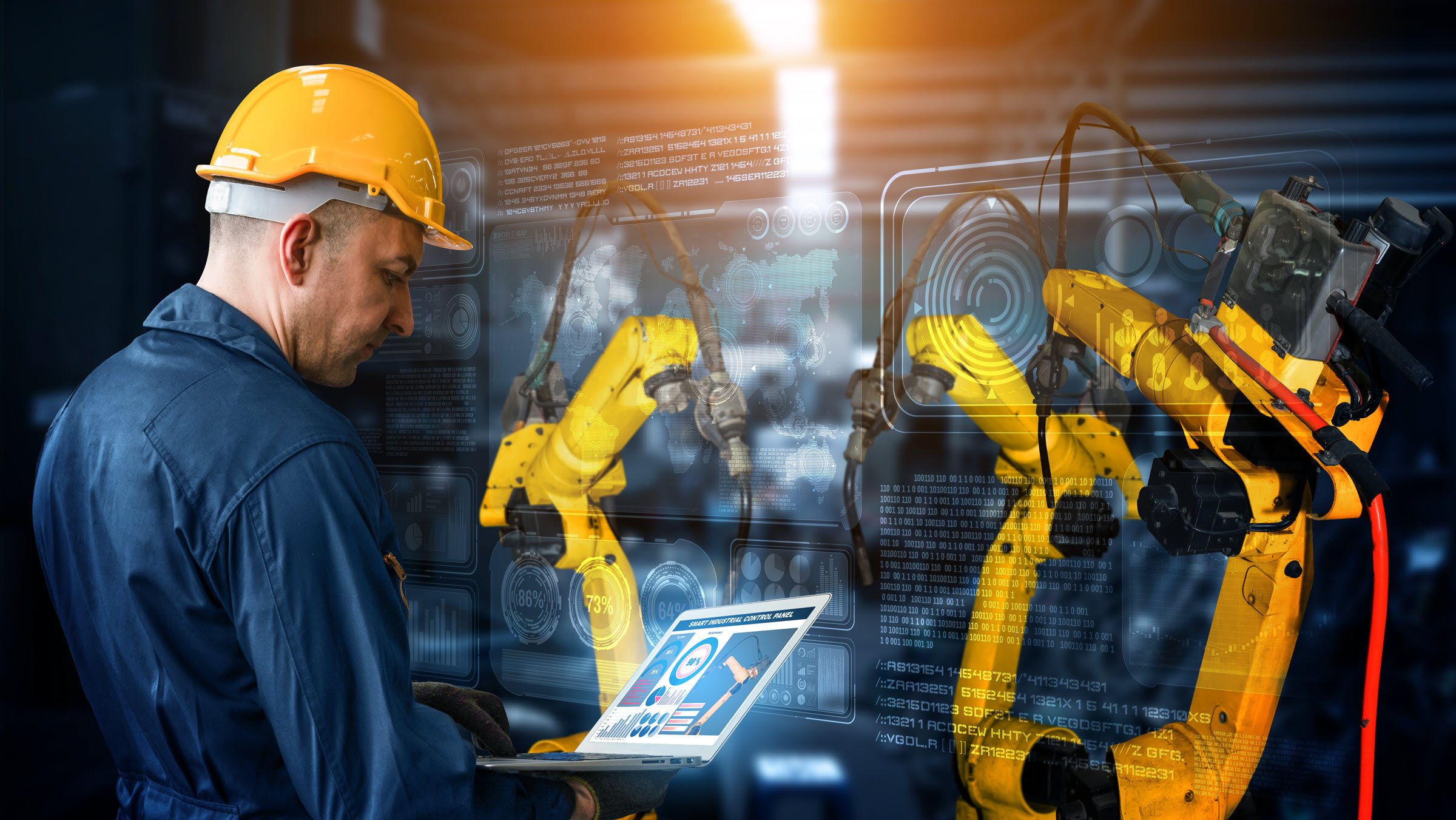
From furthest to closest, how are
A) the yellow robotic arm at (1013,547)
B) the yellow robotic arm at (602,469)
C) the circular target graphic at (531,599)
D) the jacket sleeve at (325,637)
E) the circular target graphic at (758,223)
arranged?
the circular target graphic at (531,599) < the yellow robotic arm at (602,469) < the circular target graphic at (758,223) < the yellow robotic arm at (1013,547) < the jacket sleeve at (325,637)

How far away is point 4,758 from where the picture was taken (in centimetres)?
312

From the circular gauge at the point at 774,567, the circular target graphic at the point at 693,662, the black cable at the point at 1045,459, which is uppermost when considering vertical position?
the black cable at the point at 1045,459

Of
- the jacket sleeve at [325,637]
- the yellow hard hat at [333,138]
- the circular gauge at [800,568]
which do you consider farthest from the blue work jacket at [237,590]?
the circular gauge at [800,568]

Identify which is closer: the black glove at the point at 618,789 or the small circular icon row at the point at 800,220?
the black glove at the point at 618,789

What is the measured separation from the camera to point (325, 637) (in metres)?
1.07

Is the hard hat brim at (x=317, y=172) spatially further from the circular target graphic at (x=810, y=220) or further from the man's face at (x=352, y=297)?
the circular target graphic at (x=810, y=220)

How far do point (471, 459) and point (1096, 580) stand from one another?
65.3 inches

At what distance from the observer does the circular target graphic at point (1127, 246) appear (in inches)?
77.7

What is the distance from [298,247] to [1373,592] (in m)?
1.93

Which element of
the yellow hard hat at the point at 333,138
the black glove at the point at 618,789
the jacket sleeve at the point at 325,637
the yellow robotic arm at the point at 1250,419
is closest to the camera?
the jacket sleeve at the point at 325,637

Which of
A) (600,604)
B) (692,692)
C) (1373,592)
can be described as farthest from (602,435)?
(1373,592)

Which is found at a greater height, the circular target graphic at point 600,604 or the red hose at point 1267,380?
the red hose at point 1267,380

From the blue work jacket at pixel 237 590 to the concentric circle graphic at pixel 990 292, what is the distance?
137 cm

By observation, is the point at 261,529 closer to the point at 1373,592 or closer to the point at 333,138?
the point at 333,138
